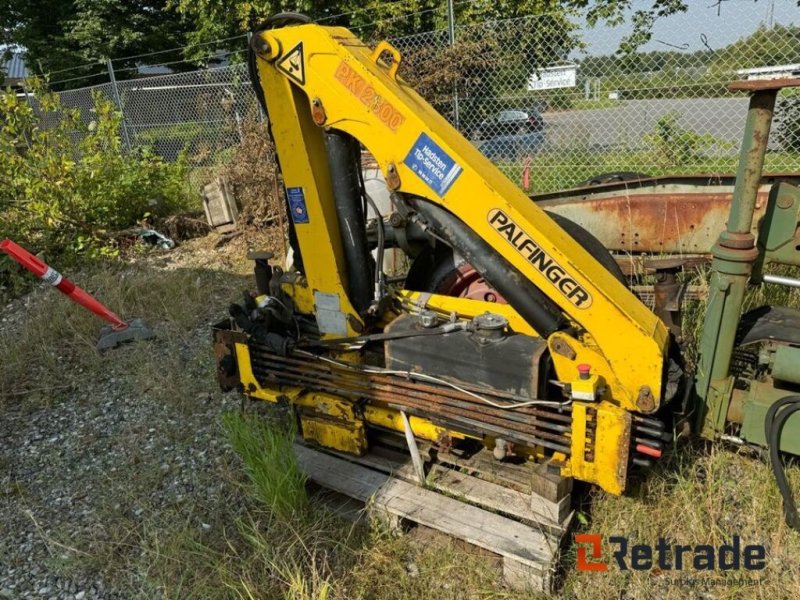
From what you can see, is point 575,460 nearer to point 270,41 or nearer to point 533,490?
point 533,490

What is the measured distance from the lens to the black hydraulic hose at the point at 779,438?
2.21 meters

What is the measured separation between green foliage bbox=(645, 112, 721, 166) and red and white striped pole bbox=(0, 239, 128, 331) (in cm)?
579

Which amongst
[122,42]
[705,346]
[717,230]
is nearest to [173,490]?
[705,346]

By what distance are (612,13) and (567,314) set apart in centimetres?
752

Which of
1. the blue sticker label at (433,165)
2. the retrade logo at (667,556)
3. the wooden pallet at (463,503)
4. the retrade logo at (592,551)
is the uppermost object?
the blue sticker label at (433,165)

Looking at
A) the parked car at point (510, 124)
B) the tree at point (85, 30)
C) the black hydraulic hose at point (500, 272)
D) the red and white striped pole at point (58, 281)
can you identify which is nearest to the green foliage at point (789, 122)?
the parked car at point (510, 124)

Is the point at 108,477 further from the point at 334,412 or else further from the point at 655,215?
the point at 655,215

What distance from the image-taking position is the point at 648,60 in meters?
6.71

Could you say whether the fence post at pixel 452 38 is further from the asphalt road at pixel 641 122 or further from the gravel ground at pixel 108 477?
the gravel ground at pixel 108 477

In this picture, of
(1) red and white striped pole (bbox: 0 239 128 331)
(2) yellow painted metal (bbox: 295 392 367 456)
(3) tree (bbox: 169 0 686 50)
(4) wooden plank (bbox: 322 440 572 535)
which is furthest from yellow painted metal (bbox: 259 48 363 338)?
(3) tree (bbox: 169 0 686 50)

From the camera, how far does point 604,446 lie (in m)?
2.15

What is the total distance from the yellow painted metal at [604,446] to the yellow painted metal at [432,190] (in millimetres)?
124

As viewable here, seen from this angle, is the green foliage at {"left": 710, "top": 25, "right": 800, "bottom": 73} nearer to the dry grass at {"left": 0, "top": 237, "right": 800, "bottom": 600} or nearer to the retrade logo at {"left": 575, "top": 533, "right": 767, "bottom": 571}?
the dry grass at {"left": 0, "top": 237, "right": 800, "bottom": 600}

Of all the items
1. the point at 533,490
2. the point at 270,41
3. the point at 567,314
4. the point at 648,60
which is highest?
the point at 270,41
